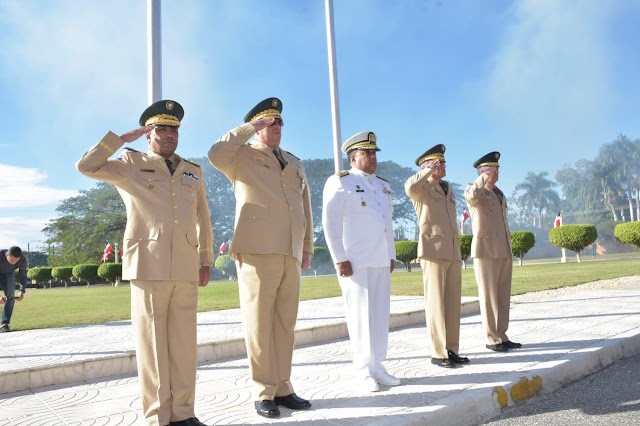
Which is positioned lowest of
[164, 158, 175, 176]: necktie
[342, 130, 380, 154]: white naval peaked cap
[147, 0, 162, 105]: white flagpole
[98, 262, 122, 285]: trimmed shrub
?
[98, 262, 122, 285]: trimmed shrub

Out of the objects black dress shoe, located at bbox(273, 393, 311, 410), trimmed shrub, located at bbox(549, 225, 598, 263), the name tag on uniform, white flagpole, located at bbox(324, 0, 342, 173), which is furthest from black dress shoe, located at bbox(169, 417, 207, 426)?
trimmed shrub, located at bbox(549, 225, 598, 263)

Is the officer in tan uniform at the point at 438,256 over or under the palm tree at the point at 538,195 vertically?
under

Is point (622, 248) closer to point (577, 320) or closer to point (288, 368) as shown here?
point (577, 320)

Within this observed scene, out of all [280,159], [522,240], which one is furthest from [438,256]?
[522,240]

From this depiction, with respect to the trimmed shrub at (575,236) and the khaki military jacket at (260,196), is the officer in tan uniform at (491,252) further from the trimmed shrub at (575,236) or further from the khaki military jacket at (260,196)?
the trimmed shrub at (575,236)

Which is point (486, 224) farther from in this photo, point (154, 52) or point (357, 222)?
point (154, 52)

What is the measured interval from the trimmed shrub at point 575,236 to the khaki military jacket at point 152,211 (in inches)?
1113

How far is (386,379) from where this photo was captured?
4000mm

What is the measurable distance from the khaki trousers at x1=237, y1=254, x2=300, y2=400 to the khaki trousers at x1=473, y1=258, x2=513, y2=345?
2.49 metres

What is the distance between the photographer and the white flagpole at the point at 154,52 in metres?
5.43

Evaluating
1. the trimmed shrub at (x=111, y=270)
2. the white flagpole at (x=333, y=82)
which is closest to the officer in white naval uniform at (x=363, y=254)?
the white flagpole at (x=333, y=82)

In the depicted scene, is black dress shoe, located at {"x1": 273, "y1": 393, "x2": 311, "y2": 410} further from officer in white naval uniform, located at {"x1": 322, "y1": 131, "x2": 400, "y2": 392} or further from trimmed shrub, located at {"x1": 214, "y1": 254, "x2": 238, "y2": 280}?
trimmed shrub, located at {"x1": 214, "y1": 254, "x2": 238, "y2": 280}

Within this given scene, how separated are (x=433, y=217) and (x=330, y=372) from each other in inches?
67.3

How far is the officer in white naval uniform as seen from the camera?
13.3 ft
